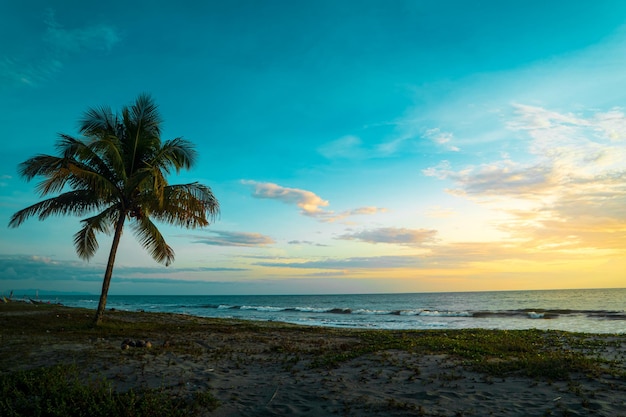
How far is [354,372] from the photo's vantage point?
9188mm

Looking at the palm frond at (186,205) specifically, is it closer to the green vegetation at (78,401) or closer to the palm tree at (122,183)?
the palm tree at (122,183)

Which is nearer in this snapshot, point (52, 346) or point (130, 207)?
point (52, 346)

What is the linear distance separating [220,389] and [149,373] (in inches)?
84.1

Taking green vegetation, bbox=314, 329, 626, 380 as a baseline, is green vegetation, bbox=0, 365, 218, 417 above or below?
above

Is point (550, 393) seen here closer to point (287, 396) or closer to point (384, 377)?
point (384, 377)

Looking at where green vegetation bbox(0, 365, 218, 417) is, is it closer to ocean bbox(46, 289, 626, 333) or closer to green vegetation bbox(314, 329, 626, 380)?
green vegetation bbox(314, 329, 626, 380)

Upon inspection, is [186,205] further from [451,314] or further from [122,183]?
[451,314]

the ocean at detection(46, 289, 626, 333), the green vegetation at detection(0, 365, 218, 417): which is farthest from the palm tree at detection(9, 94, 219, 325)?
the ocean at detection(46, 289, 626, 333)

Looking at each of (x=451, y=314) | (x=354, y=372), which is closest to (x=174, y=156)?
(x=354, y=372)

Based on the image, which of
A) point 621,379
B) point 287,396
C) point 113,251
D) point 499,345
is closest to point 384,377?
point 287,396

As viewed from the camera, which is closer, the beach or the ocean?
the beach

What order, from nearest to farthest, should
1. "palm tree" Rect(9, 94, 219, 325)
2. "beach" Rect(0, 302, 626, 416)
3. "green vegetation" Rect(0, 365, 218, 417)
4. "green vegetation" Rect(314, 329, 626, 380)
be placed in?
1. "green vegetation" Rect(0, 365, 218, 417)
2. "beach" Rect(0, 302, 626, 416)
3. "green vegetation" Rect(314, 329, 626, 380)
4. "palm tree" Rect(9, 94, 219, 325)

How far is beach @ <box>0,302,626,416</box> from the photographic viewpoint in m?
6.54

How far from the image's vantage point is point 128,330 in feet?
52.2
